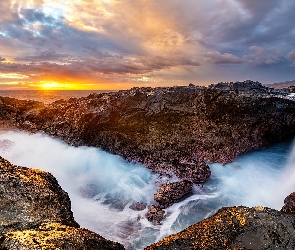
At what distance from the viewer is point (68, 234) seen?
13.4 feet

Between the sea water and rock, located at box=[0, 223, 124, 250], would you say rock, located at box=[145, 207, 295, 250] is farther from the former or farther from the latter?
the sea water

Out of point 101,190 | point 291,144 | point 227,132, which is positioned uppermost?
point 227,132

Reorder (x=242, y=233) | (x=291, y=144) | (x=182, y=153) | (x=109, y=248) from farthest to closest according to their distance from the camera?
(x=291, y=144)
(x=182, y=153)
(x=242, y=233)
(x=109, y=248)

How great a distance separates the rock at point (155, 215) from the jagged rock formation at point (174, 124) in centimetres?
379

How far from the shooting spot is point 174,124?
15703 mm

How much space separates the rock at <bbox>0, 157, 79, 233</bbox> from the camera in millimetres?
4320

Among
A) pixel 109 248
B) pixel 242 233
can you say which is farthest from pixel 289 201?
pixel 109 248

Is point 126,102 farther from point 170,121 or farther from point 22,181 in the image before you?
point 22,181

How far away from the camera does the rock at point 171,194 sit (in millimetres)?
11375

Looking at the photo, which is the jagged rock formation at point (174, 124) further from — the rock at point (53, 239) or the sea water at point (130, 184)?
the rock at point (53, 239)

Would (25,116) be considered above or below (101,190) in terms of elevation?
above

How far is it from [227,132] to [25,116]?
47.3 feet

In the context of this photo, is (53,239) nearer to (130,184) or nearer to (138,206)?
(138,206)

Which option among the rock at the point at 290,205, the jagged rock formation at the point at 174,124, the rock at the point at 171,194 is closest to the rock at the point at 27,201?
the rock at the point at 290,205
